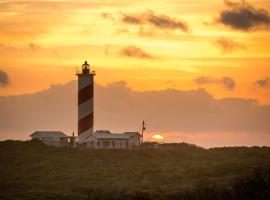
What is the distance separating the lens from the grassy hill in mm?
60000

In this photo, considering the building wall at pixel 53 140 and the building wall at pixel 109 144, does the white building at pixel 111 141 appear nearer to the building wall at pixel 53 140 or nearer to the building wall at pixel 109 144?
the building wall at pixel 109 144

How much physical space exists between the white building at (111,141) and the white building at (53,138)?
313cm

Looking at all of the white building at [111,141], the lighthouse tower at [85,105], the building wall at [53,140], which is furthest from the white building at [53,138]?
the lighthouse tower at [85,105]

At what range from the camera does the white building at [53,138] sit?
92.1 meters

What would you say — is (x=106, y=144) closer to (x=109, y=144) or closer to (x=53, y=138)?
(x=109, y=144)

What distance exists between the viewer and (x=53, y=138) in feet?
307

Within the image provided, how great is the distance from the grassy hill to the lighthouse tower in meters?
3.37

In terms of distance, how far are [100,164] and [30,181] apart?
8.47m

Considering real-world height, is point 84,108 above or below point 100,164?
above

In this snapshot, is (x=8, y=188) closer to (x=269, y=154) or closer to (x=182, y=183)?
(x=182, y=183)

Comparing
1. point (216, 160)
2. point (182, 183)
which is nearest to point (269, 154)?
point (216, 160)

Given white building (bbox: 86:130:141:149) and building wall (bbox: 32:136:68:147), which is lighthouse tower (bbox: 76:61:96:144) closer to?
white building (bbox: 86:130:141:149)

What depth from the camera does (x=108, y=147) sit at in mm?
89875

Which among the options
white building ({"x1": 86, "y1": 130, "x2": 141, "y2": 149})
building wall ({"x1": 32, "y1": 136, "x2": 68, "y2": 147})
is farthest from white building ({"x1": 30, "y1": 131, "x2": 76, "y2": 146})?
white building ({"x1": 86, "y1": 130, "x2": 141, "y2": 149})
